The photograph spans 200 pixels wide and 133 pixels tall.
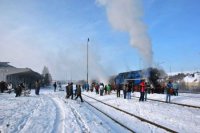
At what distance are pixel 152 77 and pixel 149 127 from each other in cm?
3271

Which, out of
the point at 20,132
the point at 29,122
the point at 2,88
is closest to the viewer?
the point at 20,132

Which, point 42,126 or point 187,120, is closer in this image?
point 42,126

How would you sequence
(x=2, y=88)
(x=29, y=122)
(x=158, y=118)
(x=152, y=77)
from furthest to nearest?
(x=152, y=77)
(x=2, y=88)
(x=158, y=118)
(x=29, y=122)

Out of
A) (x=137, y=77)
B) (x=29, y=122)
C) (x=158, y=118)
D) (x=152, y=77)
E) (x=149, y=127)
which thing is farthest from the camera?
(x=137, y=77)

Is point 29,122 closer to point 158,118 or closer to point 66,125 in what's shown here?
point 66,125

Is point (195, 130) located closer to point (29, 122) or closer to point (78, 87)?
point (29, 122)

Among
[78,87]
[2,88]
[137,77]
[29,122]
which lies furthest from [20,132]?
[137,77]

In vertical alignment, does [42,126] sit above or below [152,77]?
below

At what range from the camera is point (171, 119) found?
1459 centimetres

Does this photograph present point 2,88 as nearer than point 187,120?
No

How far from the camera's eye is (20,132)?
10.8 m

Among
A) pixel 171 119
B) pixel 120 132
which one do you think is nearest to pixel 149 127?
pixel 120 132

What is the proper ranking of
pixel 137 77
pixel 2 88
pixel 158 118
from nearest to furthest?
pixel 158 118
pixel 2 88
pixel 137 77

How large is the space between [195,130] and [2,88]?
33353 mm
